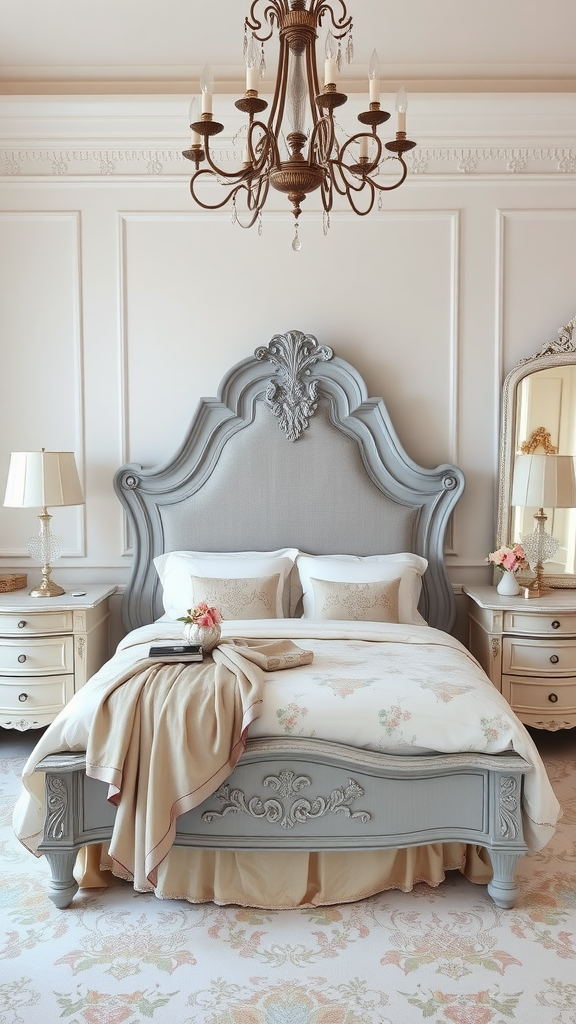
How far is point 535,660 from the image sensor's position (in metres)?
3.84

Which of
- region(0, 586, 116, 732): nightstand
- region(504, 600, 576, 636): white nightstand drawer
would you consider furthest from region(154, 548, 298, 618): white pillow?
region(504, 600, 576, 636): white nightstand drawer

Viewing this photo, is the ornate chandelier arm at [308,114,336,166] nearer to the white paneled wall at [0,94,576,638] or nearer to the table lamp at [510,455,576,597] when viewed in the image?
the white paneled wall at [0,94,576,638]

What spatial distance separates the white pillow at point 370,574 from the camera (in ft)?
12.8

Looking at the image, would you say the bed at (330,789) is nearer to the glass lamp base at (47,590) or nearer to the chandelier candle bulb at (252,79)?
the glass lamp base at (47,590)

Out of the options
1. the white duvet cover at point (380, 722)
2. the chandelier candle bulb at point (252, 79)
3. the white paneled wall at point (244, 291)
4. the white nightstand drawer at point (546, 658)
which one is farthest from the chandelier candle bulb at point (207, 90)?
the white nightstand drawer at point (546, 658)

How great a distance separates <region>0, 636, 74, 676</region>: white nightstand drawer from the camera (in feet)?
12.5

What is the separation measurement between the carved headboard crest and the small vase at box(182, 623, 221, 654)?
1.51 m

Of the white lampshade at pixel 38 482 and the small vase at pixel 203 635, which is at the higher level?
the white lampshade at pixel 38 482

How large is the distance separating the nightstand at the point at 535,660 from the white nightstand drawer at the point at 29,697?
6.94 ft

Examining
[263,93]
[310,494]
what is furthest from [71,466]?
[263,93]

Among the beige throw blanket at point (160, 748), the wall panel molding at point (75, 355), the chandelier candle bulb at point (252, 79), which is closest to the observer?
the chandelier candle bulb at point (252, 79)

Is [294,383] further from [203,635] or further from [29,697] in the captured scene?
[29,697]

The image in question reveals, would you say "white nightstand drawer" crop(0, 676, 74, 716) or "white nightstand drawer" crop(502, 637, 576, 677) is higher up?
"white nightstand drawer" crop(502, 637, 576, 677)

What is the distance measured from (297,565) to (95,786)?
176cm
